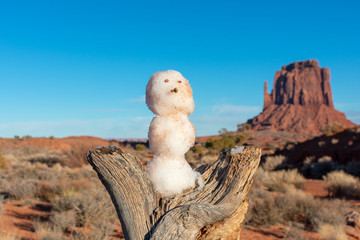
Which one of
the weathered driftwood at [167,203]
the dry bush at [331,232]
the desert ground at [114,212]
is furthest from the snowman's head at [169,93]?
the dry bush at [331,232]

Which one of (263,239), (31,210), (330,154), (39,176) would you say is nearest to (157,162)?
(263,239)

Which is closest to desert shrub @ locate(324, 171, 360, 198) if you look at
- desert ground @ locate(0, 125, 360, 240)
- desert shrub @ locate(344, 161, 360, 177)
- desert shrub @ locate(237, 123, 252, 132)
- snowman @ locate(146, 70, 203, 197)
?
desert ground @ locate(0, 125, 360, 240)

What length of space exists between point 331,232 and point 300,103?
11236 centimetres

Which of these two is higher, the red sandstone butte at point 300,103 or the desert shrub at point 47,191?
the red sandstone butte at point 300,103

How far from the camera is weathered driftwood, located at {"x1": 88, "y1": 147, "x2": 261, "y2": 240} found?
6.82 feet

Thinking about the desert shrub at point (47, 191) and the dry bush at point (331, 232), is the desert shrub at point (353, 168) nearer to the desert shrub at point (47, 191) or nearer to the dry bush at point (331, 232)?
the dry bush at point (331, 232)

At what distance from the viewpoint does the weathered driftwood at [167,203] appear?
2078mm

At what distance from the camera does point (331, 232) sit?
668 cm

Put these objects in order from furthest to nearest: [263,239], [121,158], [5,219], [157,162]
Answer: [5,219], [263,239], [157,162], [121,158]

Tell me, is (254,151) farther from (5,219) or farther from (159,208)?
(5,219)

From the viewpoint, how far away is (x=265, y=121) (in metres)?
105

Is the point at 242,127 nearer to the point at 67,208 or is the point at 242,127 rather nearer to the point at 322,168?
the point at 322,168

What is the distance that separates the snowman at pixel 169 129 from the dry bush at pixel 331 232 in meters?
5.55

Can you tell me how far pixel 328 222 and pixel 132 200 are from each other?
695 cm
